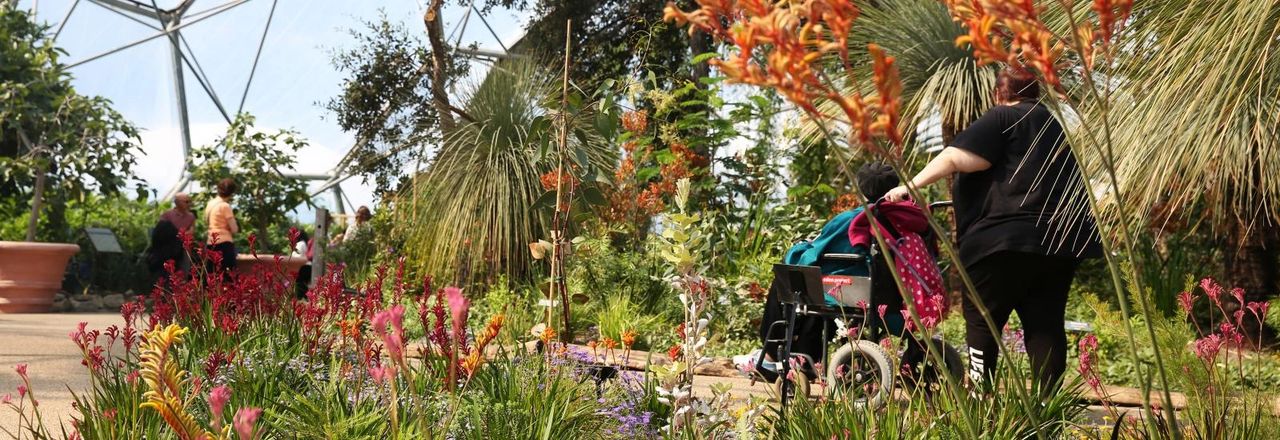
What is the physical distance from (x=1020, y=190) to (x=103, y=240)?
1039 cm

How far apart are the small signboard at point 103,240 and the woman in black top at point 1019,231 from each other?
10.0 metres

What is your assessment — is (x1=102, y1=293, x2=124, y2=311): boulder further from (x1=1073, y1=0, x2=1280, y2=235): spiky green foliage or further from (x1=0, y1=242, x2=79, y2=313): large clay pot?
(x1=1073, y1=0, x2=1280, y2=235): spiky green foliage

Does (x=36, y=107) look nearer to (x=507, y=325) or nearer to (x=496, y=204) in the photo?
(x=496, y=204)

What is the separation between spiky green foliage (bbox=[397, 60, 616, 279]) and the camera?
25.0 ft

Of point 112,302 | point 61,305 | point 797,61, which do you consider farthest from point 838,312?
point 112,302

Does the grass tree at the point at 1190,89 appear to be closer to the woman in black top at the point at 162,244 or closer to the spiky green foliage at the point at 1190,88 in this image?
the spiky green foliage at the point at 1190,88

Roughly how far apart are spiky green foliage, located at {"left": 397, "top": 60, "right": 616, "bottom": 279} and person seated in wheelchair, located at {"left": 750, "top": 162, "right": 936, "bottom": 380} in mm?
3354

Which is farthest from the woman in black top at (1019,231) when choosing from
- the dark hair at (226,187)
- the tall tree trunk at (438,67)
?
the dark hair at (226,187)

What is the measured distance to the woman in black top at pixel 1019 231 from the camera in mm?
2988

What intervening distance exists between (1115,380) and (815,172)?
2969 mm

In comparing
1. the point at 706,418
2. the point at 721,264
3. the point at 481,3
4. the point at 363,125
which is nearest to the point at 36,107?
the point at 363,125

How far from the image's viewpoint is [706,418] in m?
2.00

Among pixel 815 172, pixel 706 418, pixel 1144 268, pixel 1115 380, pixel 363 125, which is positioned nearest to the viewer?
pixel 706 418

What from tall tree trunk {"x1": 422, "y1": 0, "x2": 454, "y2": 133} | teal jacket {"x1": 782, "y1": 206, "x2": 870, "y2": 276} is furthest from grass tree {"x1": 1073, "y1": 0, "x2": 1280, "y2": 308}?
tall tree trunk {"x1": 422, "y1": 0, "x2": 454, "y2": 133}
